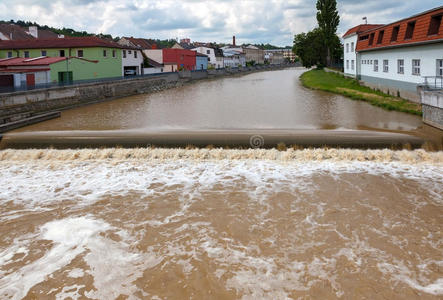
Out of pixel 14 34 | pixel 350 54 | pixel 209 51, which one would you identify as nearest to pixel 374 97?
pixel 350 54

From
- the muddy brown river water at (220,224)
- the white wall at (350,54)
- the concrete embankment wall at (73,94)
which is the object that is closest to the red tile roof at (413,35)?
the white wall at (350,54)

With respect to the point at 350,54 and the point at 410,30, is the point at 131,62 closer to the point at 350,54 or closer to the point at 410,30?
the point at 350,54

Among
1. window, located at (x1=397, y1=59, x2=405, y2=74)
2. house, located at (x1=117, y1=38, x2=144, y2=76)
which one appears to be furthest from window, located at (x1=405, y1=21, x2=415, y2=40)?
house, located at (x1=117, y1=38, x2=144, y2=76)

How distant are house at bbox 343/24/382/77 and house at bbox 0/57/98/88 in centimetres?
2398

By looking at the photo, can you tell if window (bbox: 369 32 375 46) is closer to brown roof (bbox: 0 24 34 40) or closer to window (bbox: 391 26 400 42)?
window (bbox: 391 26 400 42)

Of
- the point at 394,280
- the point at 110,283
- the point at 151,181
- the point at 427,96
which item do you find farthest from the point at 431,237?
the point at 427,96

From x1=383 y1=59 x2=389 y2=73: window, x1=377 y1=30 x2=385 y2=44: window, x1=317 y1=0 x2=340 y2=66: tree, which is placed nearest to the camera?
x1=383 y1=59 x2=389 y2=73: window

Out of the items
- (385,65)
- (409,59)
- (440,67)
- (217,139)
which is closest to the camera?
(217,139)

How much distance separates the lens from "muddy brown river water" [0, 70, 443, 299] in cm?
640

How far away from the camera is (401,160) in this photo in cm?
1240

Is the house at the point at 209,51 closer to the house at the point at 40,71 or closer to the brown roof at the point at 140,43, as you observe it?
the brown roof at the point at 140,43

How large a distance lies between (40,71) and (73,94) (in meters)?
3.64

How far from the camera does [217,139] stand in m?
13.7

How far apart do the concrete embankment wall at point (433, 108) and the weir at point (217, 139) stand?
2.52 metres
